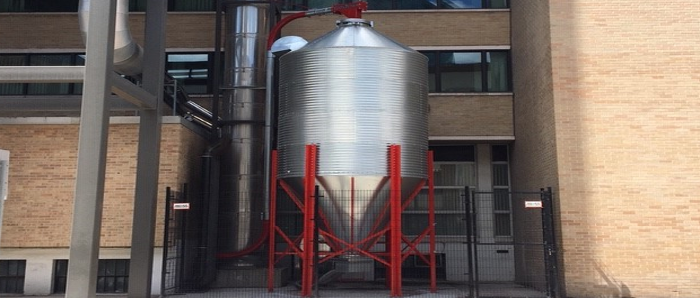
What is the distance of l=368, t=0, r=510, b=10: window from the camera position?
58.1 feet

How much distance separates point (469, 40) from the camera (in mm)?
17484

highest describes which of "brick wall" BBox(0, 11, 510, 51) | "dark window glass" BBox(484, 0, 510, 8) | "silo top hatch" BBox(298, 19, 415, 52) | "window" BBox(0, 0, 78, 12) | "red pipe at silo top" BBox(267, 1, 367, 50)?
"dark window glass" BBox(484, 0, 510, 8)

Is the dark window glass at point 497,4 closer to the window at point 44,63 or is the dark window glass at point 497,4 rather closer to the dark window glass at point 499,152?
the dark window glass at point 499,152

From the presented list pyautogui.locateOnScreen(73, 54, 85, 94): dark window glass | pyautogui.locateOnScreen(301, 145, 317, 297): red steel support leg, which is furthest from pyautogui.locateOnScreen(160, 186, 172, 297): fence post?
pyautogui.locateOnScreen(73, 54, 85, 94): dark window glass

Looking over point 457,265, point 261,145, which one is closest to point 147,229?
point 261,145

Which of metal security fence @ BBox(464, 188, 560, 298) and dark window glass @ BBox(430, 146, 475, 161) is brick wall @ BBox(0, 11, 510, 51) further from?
metal security fence @ BBox(464, 188, 560, 298)

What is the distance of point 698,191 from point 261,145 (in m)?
10.1

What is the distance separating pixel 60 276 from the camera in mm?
13164

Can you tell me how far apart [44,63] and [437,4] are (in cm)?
1214

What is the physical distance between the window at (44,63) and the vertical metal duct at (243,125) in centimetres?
560

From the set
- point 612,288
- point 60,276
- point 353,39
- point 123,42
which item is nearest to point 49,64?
point 123,42

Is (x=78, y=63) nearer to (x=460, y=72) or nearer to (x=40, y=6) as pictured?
(x=40, y=6)

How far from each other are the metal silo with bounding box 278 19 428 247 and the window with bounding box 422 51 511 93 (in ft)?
14.8

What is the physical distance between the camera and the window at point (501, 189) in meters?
17.1
